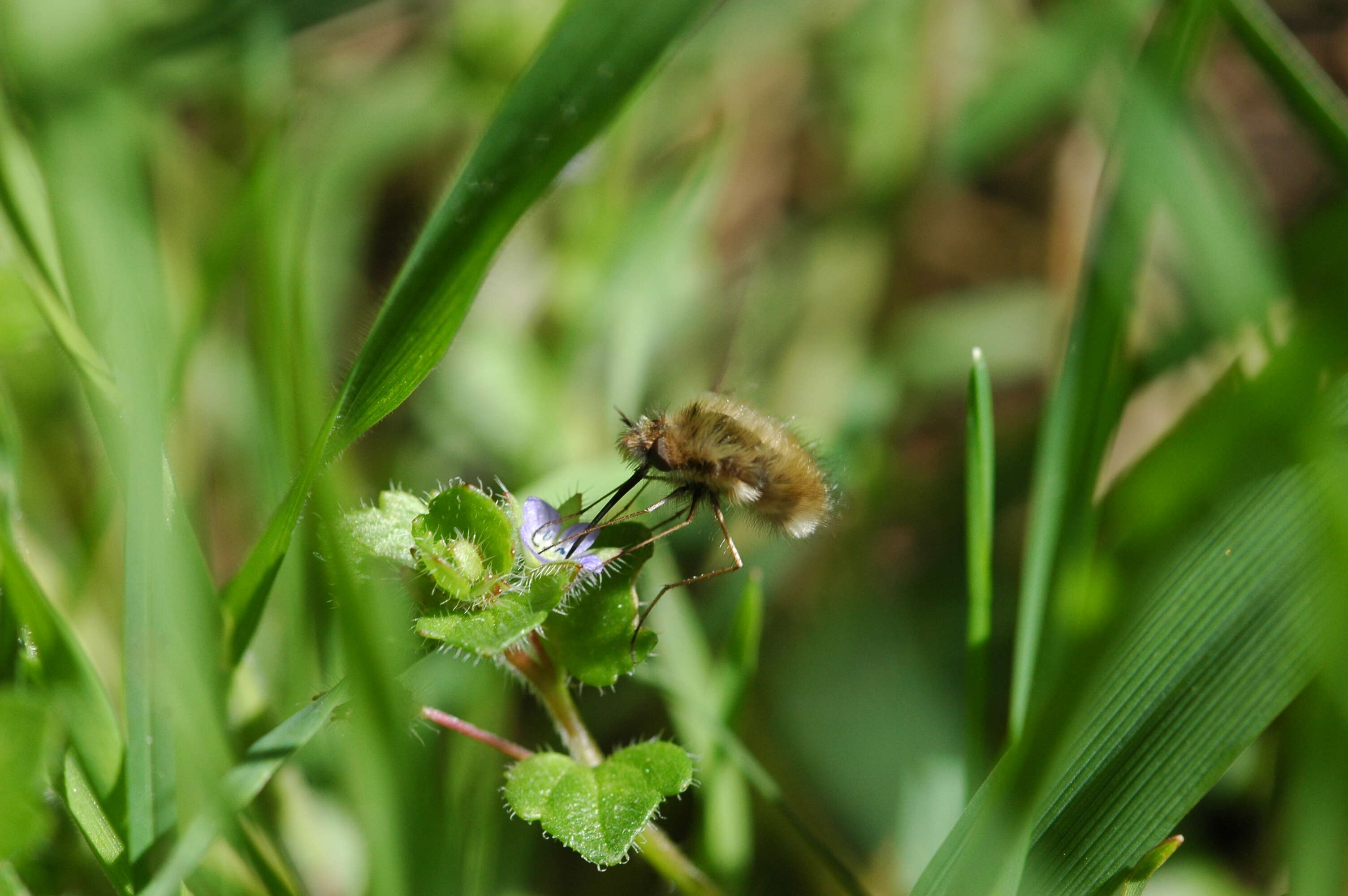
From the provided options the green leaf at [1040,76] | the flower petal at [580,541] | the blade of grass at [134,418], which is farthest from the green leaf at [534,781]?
the green leaf at [1040,76]

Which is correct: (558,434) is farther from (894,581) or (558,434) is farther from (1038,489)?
(1038,489)

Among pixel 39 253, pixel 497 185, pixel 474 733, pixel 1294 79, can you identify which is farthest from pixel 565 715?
pixel 1294 79

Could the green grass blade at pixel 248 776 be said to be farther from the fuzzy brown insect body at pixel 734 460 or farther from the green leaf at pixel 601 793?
the fuzzy brown insect body at pixel 734 460

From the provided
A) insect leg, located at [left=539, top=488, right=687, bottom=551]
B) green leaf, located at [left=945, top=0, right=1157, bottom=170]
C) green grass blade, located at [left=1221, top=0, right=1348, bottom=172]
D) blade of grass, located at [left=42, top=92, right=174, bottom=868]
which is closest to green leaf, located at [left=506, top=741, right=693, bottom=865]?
insect leg, located at [left=539, top=488, right=687, bottom=551]

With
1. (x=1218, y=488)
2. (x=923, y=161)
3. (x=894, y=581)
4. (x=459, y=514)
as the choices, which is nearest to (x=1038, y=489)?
(x=1218, y=488)

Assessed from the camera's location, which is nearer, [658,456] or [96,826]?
[96,826]

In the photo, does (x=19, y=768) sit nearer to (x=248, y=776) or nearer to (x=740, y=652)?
(x=248, y=776)
